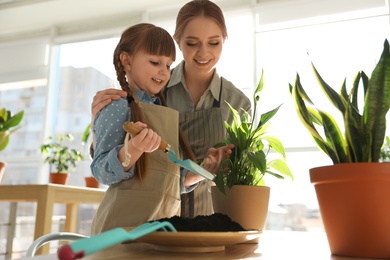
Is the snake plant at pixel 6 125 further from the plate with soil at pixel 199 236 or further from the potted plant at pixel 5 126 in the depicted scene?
the plate with soil at pixel 199 236

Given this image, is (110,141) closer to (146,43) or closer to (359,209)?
(146,43)

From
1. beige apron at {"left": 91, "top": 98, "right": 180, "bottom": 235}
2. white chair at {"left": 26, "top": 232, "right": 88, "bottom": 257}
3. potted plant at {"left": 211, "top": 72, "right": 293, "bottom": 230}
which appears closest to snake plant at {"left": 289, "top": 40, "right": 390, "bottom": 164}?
potted plant at {"left": 211, "top": 72, "right": 293, "bottom": 230}

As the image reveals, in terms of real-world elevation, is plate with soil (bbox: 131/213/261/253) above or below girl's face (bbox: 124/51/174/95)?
below

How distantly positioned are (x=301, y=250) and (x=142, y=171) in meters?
0.42

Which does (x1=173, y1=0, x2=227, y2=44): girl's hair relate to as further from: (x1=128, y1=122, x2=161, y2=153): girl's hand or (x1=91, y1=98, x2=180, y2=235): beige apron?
(x1=128, y1=122, x2=161, y2=153): girl's hand

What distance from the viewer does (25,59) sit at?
190 inches

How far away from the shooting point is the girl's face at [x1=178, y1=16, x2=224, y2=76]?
1.35 meters

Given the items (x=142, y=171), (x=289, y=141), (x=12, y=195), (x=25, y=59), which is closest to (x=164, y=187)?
(x=142, y=171)

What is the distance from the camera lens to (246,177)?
2.85ft

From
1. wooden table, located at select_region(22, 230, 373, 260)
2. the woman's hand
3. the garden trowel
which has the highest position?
the woman's hand

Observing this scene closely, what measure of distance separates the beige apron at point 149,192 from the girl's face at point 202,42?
37cm

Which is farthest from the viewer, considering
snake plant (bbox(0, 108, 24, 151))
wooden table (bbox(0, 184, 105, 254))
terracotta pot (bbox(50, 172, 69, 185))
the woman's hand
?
terracotta pot (bbox(50, 172, 69, 185))

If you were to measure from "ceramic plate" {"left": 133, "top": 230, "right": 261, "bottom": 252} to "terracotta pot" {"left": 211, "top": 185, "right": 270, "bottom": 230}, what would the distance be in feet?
0.60

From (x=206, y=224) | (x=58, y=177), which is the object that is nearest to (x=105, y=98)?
(x=206, y=224)
